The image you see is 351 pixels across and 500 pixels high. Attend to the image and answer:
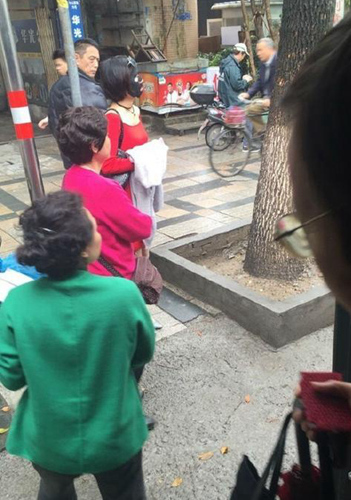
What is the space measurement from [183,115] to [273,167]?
7477mm

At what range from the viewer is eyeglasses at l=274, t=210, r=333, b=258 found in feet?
2.60

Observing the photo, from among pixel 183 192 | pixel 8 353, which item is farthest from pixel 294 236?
pixel 183 192

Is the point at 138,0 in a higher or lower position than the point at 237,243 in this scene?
higher

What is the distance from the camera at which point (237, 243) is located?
510 centimetres

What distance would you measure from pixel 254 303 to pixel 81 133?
1765 millimetres

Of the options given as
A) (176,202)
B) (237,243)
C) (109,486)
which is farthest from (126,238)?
(176,202)

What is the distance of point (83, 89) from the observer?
482 centimetres

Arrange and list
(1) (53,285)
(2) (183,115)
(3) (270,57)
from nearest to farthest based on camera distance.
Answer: (1) (53,285) → (3) (270,57) → (2) (183,115)

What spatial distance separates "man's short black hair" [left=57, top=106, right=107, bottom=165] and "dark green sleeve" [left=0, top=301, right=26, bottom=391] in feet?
3.71

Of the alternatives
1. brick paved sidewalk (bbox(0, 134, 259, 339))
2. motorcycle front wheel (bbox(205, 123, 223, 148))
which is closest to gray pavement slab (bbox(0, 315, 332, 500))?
brick paved sidewalk (bbox(0, 134, 259, 339))

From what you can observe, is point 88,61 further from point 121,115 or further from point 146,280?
point 146,280

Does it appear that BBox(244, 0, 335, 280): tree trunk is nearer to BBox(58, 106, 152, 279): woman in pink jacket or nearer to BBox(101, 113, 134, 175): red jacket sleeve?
BBox(101, 113, 134, 175): red jacket sleeve

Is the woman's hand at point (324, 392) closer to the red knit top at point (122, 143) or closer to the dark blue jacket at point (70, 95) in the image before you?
the red knit top at point (122, 143)

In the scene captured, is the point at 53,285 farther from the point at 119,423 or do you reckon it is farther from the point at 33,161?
the point at 33,161
